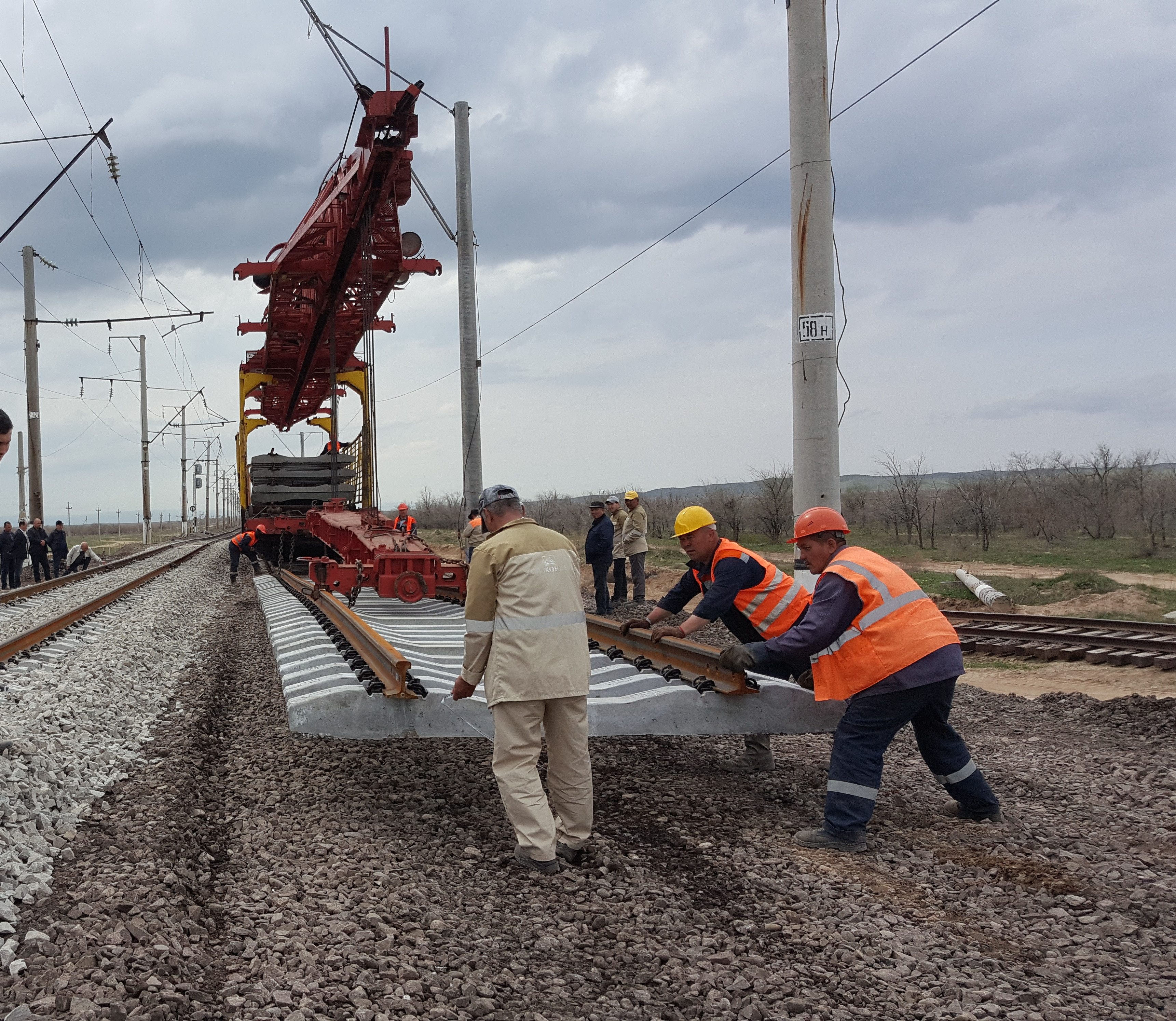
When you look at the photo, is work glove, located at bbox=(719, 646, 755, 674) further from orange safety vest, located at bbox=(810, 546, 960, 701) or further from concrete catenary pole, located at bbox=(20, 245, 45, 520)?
concrete catenary pole, located at bbox=(20, 245, 45, 520)

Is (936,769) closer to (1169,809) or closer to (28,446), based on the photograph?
(1169,809)

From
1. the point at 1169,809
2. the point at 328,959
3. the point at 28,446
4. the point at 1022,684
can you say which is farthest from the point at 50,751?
the point at 28,446

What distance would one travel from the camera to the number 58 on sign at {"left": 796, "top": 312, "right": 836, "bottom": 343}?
6629 millimetres

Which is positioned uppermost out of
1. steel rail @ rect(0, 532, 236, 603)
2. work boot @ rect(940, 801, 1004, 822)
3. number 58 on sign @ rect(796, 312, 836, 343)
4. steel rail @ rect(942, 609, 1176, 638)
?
number 58 on sign @ rect(796, 312, 836, 343)

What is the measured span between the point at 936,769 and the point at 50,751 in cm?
465

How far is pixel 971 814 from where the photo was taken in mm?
4230

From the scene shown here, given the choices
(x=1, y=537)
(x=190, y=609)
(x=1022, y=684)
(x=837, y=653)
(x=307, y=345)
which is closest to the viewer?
(x=837, y=653)

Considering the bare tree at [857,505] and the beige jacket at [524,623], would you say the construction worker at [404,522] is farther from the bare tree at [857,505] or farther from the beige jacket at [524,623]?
the bare tree at [857,505]

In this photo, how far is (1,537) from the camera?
18266 mm

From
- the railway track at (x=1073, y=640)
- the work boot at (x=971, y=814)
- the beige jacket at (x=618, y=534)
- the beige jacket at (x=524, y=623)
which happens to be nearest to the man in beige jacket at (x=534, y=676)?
the beige jacket at (x=524, y=623)

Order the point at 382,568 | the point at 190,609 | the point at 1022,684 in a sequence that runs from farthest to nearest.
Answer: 1. the point at 190,609
2. the point at 382,568
3. the point at 1022,684

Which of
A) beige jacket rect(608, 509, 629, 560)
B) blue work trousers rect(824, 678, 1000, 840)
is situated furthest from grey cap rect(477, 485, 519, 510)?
beige jacket rect(608, 509, 629, 560)

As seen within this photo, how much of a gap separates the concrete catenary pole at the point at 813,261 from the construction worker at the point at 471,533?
4.92 metres

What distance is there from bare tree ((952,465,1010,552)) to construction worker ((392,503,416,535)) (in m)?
22.5
